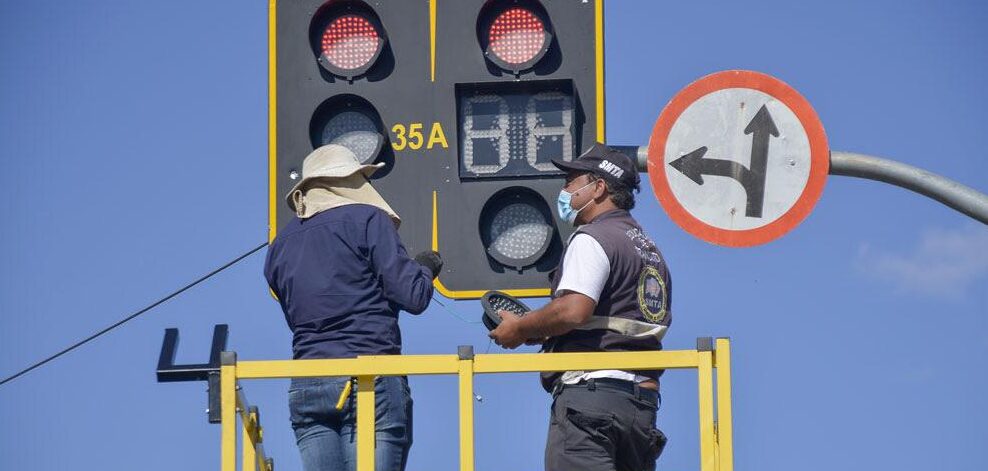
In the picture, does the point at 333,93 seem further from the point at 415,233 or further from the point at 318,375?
Answer: the point at 318,375

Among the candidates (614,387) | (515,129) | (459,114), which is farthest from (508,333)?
(459,114)

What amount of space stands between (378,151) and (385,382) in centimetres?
194

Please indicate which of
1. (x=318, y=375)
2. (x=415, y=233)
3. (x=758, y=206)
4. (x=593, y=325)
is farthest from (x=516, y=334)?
(x=758, y=206)

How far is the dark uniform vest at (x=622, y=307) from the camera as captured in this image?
759cm

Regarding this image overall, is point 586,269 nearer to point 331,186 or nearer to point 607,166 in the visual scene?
point 607,166

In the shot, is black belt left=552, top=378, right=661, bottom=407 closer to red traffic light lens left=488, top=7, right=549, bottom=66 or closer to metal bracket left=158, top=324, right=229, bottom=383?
metal bracket left=158, top=324, right=229, bottom=383

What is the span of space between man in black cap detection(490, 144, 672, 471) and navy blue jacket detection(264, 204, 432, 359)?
406 millimetres

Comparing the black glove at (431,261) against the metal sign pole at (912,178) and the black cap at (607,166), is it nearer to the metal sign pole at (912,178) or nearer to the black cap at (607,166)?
the black cap at (607,166)

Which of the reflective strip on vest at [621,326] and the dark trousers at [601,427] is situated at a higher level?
the reflective strip on vest at [621,326]

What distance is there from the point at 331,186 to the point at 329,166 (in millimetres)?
81

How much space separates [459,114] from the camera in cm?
940

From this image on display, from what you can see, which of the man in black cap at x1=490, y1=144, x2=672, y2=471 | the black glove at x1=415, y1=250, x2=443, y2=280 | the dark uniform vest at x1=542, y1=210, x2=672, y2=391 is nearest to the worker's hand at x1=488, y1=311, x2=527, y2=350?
the man in black cap at x1=490, y1=144, x2=672, y2=471

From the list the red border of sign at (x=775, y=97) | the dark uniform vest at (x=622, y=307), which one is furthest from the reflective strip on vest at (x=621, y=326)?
the red border of sign at (x=775, y=97)

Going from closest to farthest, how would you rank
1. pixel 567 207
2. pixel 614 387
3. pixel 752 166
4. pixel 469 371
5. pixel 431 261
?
pixel 469 371 < pixel 614 387 < pixel 567 207 < pixel 431 261 < pixel 752 166
